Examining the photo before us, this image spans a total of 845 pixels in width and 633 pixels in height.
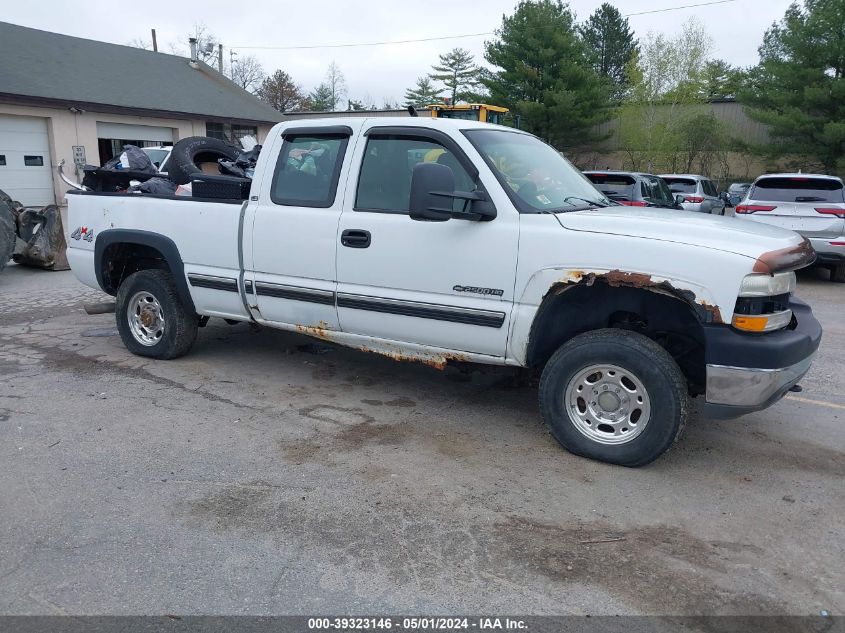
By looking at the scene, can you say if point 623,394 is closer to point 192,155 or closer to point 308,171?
point 308,171

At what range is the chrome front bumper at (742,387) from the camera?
12.6ft

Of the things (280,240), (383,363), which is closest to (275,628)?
(280,240)

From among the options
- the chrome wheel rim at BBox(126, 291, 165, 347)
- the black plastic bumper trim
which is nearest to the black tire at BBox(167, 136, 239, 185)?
the chrome wheel rim at BBox(126, 291, 165, 347)

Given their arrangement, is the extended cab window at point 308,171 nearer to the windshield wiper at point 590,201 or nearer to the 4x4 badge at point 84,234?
the windshield wiper at point 590,201

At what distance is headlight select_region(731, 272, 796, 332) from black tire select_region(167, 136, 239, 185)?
4649mm

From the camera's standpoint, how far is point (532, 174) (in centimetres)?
492

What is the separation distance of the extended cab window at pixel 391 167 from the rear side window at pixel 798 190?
868 centimetres

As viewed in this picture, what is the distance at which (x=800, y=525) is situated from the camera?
3646 millimetres

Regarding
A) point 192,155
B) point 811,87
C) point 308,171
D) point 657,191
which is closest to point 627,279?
point 308,171

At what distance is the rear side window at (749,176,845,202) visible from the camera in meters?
11.1

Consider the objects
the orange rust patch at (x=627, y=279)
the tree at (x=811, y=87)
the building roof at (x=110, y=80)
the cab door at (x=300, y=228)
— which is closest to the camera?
the orange rust patch at (x=627, y=279)

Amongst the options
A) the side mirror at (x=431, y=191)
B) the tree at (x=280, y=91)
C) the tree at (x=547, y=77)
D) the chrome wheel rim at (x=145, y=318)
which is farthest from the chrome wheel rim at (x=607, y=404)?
the tree at (x=280, y=91)

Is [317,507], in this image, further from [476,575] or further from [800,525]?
[800,525]

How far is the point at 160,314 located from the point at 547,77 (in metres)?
33.0
